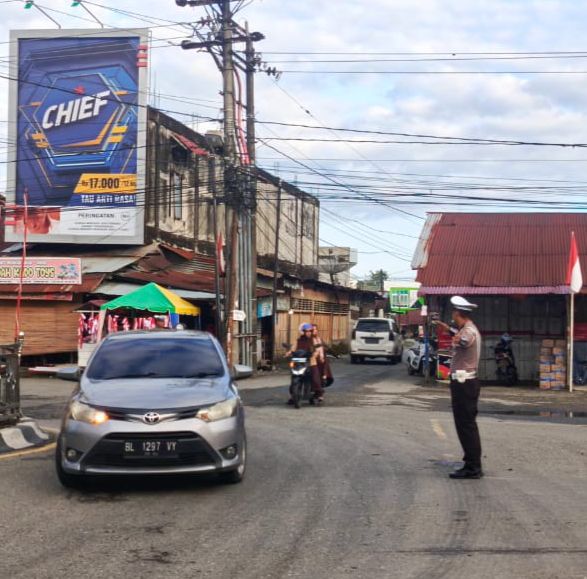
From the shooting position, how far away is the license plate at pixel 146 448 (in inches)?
297

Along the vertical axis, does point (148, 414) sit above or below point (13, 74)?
below

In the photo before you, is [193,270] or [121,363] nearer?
[121,363]

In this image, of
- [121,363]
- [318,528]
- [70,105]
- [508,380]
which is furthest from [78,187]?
[318,528]

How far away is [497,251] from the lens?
80.8 ft

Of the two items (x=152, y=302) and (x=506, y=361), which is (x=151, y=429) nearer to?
(x=152, y=302)

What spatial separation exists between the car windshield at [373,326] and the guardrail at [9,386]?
86.4ft

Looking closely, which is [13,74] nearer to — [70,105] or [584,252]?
[70,105]

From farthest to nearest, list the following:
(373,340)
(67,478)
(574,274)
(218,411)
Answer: (373,340), (574,274), (67,478), (218,411)

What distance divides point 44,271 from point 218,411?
69.4 ft

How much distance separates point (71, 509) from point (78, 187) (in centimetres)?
2590

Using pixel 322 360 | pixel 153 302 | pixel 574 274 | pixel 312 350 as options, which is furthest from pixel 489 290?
pixel 153 302

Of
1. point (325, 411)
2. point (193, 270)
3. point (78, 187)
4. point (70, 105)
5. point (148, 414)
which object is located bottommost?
point (325, 411)

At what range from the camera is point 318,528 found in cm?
670

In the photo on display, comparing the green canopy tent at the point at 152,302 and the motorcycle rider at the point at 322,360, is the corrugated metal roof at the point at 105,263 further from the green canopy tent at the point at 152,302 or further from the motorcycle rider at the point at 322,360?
the motorcycle rider at the point at 322,360
